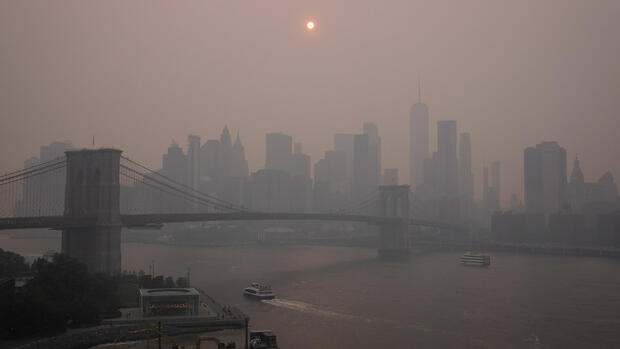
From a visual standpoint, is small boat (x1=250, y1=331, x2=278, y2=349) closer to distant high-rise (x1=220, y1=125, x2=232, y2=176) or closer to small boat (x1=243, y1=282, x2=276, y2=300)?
small boat (x1=243, y1=282, x2=276, y2=300)

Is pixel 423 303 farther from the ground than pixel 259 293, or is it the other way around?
pixel 259 293

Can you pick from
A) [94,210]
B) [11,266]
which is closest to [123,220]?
[94,210]

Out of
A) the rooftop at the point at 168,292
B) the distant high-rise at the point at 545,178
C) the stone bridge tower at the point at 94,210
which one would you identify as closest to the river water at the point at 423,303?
the rooftop at the point at 168,292

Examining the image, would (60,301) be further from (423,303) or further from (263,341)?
(423,303)

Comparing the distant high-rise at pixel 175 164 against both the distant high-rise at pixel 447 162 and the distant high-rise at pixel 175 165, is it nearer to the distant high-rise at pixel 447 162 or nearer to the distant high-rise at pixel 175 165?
A: the distant high-rise at pixel 175 165

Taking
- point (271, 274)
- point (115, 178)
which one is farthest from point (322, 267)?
point (115, 178)

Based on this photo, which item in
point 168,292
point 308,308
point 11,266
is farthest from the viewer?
point 11,266
